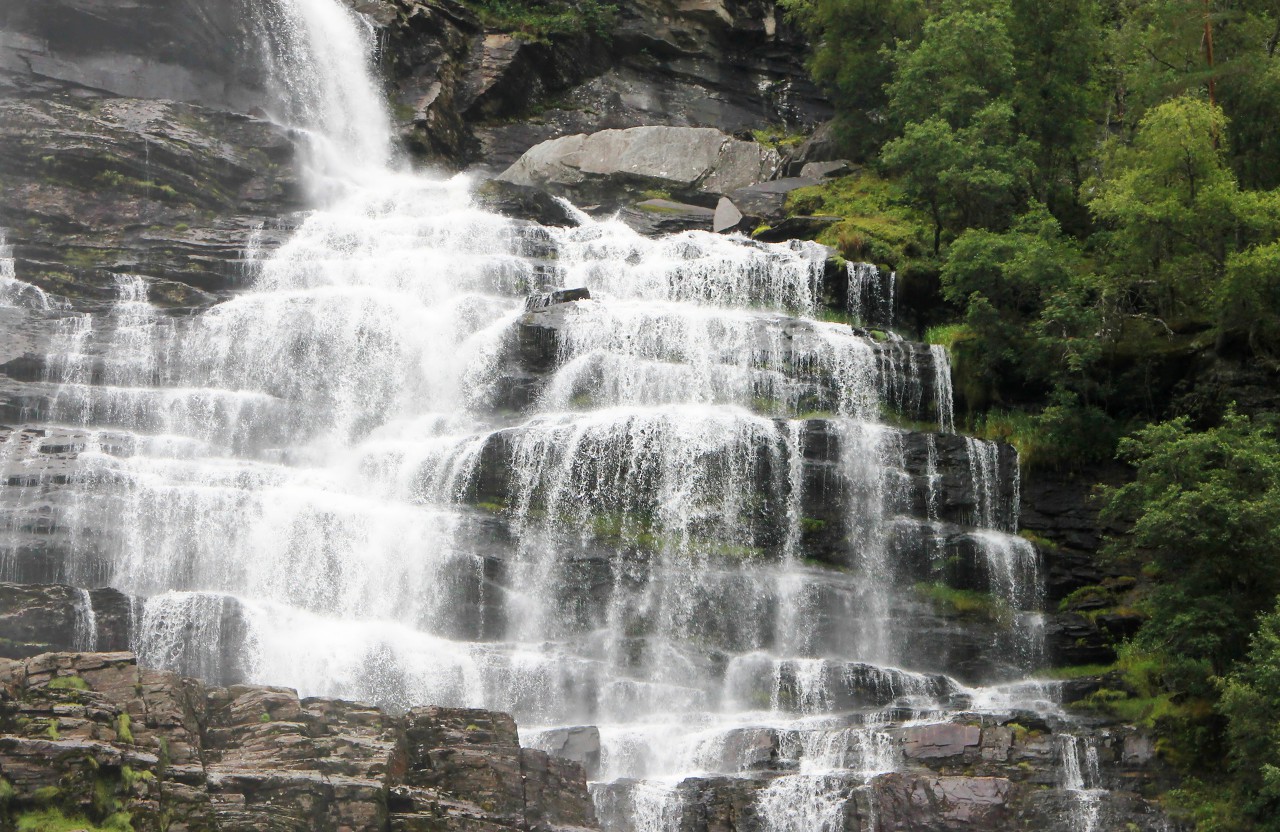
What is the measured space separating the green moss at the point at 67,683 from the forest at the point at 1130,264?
50.2 ft

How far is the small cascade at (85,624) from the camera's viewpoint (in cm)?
2102

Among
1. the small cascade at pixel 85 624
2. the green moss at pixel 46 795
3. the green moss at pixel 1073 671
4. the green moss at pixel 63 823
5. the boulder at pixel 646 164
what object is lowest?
the green moss at pixel 63 823

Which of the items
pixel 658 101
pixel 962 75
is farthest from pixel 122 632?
pixel 658 101

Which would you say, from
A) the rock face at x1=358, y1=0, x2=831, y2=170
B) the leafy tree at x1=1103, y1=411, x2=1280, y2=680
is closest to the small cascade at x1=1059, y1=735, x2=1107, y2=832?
the leafy tree at x1=1103, y1=411, x2=1280, y2=680

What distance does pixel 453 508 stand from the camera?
25.7m

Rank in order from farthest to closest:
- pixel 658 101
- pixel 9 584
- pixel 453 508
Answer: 1. pixel 658 101
2. pixel 453 508
3. pixel 9 584

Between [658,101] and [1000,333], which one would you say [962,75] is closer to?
[1000,333]

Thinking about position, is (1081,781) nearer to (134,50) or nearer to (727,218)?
(727,218)

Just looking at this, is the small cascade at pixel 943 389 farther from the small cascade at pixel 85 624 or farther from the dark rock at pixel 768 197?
the small cascade at pixel 85 624

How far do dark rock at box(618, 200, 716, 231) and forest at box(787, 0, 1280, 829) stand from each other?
11.8ft

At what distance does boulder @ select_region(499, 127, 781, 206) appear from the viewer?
133 feet

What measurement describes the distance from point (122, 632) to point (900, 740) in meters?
12.8

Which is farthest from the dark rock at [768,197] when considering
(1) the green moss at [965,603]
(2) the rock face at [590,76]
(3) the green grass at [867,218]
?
(1) the green moss at [965,603]

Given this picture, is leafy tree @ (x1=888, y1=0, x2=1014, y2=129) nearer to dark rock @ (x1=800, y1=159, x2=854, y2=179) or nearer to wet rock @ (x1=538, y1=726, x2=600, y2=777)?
dark rock @ (x1=800, y1=159, x2=854, y2=179)
